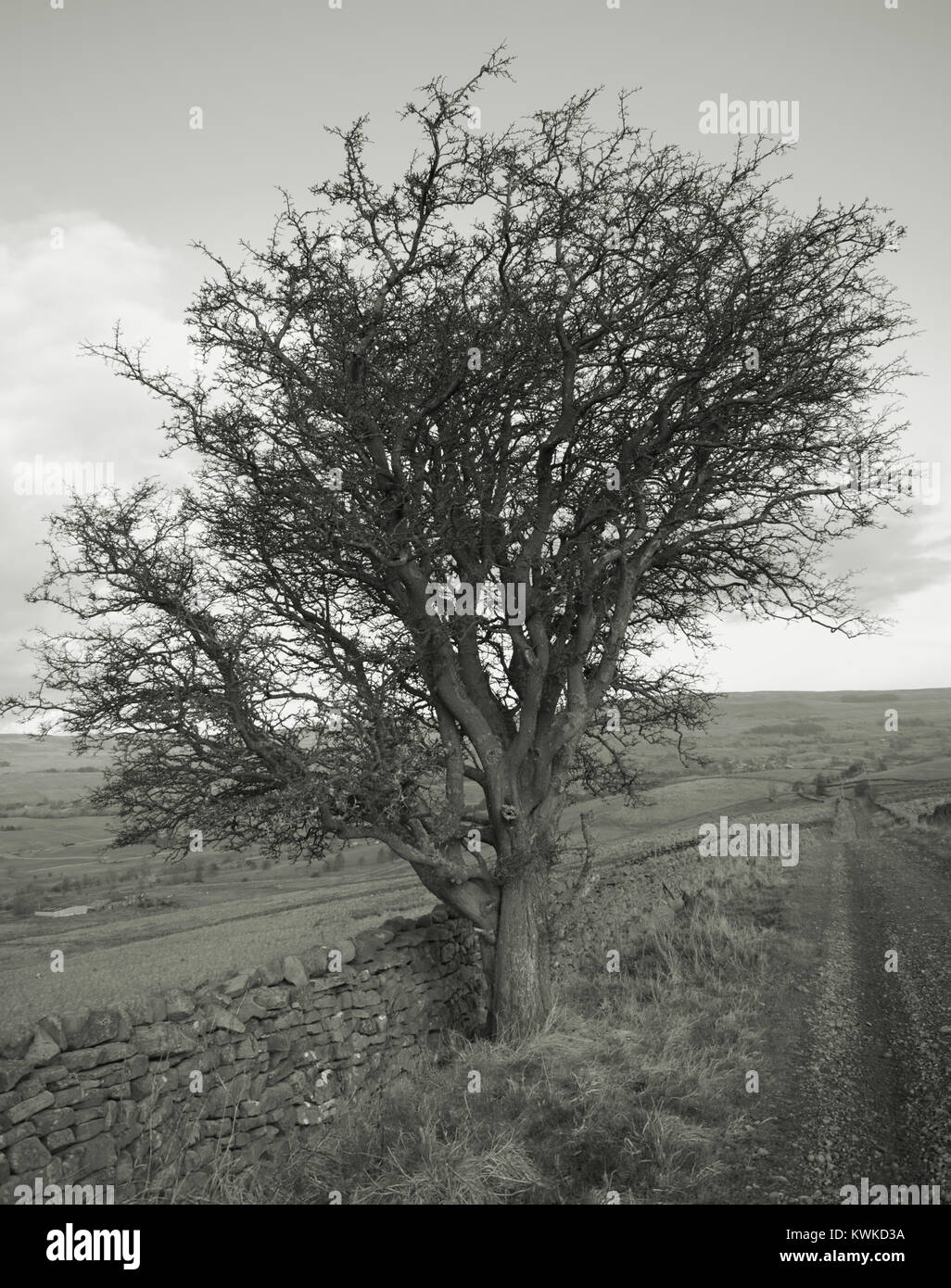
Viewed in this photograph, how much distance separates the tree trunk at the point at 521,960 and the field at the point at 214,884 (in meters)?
1.03

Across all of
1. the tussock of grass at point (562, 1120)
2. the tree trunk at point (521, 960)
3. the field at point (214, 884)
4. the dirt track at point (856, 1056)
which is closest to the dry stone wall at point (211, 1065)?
the tussock of grass at point (562, 1120)

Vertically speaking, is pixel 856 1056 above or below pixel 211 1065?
below

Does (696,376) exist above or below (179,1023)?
above

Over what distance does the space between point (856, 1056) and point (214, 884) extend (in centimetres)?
3924

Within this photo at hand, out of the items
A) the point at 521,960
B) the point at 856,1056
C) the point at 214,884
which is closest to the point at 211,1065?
the point at 521,960

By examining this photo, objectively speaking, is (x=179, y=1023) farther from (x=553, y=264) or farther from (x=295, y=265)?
(x=553, y=264)

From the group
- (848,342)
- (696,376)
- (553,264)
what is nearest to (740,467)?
(696,376)

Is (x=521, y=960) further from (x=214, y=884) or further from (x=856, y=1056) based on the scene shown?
(x=214, y=884)

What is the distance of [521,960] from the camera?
385 inches

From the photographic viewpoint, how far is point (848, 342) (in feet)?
33.8

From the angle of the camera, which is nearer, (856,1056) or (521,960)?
(856,1056)

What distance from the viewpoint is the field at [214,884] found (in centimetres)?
2206

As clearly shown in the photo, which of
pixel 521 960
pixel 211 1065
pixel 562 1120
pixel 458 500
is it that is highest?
pixel 458 500

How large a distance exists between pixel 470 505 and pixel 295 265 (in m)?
3.79
